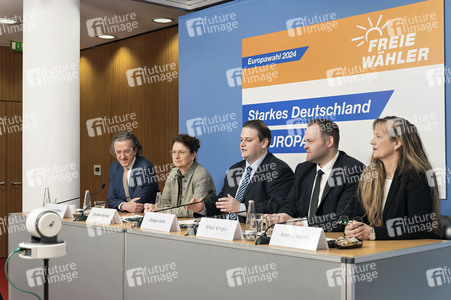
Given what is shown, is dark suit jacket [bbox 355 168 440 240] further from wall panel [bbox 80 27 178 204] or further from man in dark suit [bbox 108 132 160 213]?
wall panel [bbox 80 27 178 204]

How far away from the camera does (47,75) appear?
455 centimetres

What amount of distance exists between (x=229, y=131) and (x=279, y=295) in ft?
8.72

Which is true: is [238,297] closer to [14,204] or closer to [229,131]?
[229,131]

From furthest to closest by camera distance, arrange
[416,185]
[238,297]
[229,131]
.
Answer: [229,131], [416,185], [238,297]

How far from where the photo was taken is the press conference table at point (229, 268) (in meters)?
2.13

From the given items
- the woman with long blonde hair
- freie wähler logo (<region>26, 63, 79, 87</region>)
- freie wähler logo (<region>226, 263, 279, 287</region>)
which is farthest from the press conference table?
freie wähler logo (<region>26, 63, 79, 87</region>)

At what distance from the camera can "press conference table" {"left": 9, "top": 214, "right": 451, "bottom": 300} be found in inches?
84.0

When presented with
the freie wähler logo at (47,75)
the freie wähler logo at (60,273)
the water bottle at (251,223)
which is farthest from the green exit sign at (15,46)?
the water bottle at (251,223)

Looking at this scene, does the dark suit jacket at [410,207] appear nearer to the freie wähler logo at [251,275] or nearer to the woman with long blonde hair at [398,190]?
the woman with long blonde hair at [398,190]

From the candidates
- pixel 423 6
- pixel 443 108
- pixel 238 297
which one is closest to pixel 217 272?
pixel 238 297

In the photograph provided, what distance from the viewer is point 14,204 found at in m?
7.13

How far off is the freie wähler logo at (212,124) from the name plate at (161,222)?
187cm

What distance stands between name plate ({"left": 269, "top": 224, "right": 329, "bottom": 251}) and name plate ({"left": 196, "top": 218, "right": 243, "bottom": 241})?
22cm

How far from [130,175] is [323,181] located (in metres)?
1.76
